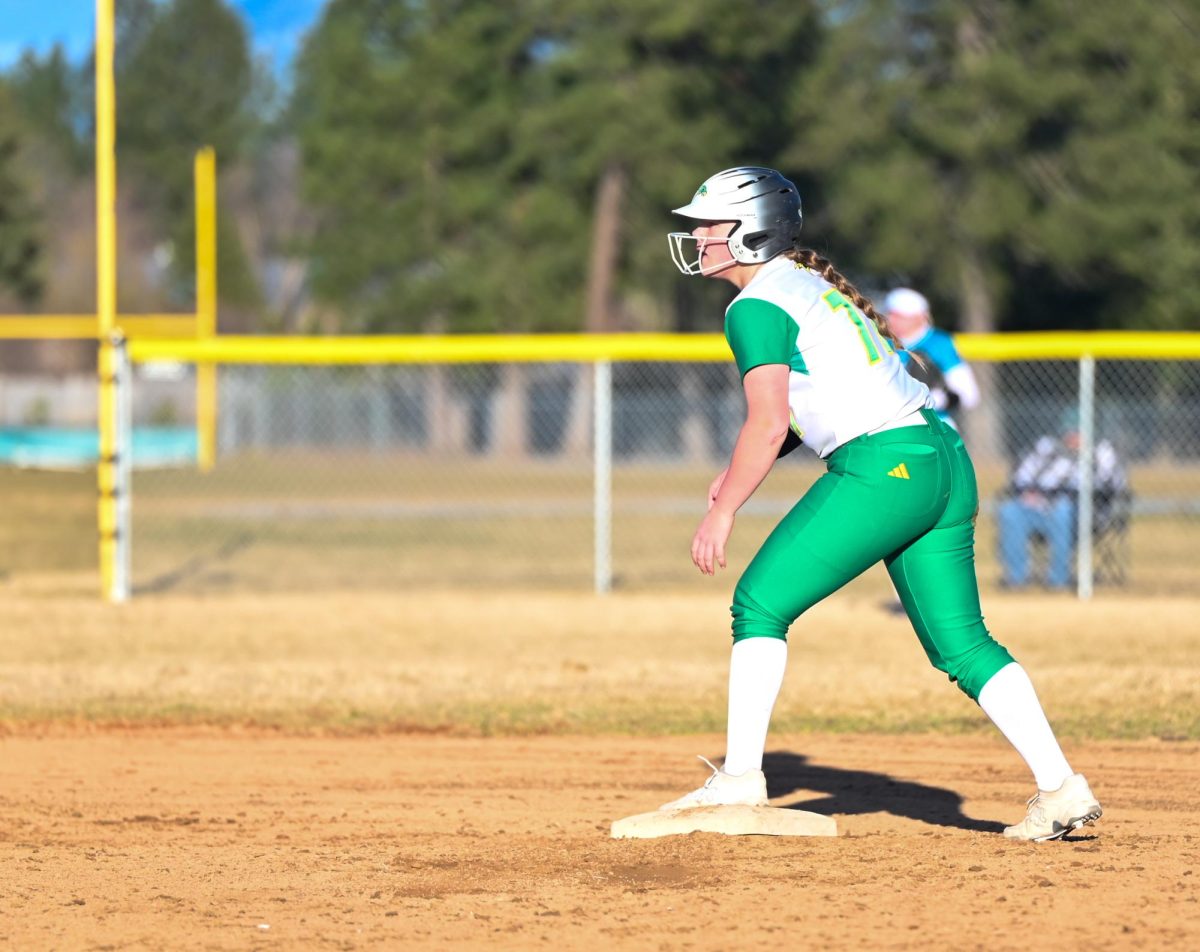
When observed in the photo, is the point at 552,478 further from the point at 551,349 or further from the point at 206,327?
the point at 551,349

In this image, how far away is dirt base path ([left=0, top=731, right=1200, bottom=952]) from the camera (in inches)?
183

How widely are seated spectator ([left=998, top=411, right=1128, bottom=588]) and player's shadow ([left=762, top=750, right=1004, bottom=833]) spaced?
7.39 m

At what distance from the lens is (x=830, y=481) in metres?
5.28

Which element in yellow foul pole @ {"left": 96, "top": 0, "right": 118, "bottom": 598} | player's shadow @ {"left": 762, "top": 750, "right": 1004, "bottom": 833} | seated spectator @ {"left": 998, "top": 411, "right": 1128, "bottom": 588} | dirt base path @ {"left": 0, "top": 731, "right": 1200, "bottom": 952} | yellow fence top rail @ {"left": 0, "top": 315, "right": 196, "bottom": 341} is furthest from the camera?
yellow fence top rail @ {"left": 0, "top": 315, "right": 196, "bottom": 341}

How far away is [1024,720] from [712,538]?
1.10 m

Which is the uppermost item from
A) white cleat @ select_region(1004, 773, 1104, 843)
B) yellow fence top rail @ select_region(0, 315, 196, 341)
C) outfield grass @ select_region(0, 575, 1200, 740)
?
yellow fence top rail @ select_region(0, 315, 196, 341)

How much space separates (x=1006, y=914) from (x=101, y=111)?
426 inches

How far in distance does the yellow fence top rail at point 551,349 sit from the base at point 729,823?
8.44 metres

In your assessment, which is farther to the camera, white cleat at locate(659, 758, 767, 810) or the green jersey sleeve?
white cleat at locate(659, 758, 767, 810)

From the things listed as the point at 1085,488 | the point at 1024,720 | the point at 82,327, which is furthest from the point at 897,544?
the point at 82,327

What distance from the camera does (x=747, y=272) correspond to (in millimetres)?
5438

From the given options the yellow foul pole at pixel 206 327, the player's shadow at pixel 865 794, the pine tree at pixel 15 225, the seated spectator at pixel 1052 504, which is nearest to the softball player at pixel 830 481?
the player's shadow at pixel 865 794

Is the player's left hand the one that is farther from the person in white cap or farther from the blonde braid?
the person in white cap

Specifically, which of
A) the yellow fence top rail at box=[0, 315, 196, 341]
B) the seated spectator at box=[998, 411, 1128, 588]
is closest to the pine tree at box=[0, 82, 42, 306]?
the yellow fence top rail at box=[0, 315, 196, 341]
